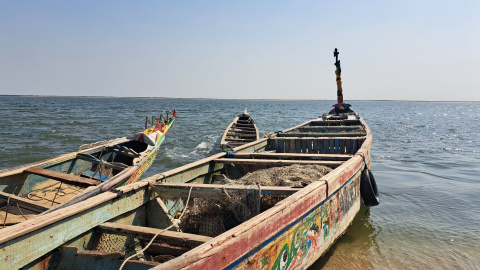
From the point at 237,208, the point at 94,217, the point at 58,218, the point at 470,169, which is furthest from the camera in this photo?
the point at 470,169

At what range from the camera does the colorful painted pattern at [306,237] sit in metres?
2.99

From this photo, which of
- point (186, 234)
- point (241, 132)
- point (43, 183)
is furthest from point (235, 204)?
point (241, 132)

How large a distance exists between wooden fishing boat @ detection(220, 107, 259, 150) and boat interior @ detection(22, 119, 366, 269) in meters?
6.18

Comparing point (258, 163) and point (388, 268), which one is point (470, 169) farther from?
point (258, 163)

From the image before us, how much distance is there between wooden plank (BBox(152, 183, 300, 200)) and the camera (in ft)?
12.6

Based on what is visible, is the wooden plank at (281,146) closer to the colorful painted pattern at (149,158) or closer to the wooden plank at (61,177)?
the colorful painted pattern at (149,158)

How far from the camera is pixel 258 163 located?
5.79 metres

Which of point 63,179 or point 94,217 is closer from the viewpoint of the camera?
point 94,217

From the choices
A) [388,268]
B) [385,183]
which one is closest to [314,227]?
[388,268]

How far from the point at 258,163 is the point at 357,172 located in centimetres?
171

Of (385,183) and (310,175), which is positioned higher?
(310,175)

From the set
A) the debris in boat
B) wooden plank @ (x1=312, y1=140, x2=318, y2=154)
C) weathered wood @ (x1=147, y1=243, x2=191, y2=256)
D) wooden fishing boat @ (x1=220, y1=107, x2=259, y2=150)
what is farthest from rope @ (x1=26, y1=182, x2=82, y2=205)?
wooden fishing boat @ (x1=220, y1=107, x2=259, y2=150)

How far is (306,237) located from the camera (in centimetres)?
374

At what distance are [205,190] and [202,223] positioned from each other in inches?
17.6
